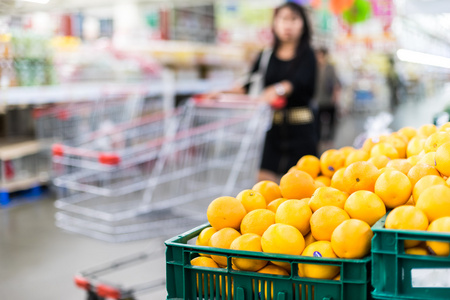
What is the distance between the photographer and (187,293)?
48.3 inches

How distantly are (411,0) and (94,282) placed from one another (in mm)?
6776

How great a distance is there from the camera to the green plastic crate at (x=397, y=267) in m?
1.03

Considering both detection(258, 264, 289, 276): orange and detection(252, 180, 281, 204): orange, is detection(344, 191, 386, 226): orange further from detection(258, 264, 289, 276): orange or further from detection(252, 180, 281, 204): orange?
detection(252, 180, 281, 204): orange

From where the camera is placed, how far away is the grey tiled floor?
10.7 ft

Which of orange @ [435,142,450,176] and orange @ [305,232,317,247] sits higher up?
orange @ [435,142,450,176]

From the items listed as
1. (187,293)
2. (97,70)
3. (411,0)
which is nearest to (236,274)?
(187,293)

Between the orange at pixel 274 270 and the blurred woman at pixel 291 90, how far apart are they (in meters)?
2.36

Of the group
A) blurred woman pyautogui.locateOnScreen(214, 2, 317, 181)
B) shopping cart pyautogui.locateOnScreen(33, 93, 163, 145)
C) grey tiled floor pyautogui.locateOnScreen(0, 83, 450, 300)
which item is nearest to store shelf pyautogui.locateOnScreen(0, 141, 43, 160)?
shopping cart pyautogui.locateOnScreen(33, 93, 163, 145)

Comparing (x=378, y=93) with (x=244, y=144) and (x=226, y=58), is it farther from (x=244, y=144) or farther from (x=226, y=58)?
(x=244, y=144)

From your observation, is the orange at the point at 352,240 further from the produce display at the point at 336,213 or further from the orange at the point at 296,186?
the orange at the point at 296,186

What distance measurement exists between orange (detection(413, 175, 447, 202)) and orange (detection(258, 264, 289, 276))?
0.37 metres

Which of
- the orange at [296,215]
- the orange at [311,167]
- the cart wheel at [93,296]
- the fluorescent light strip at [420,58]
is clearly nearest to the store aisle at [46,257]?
the cart wheel at [93,296]

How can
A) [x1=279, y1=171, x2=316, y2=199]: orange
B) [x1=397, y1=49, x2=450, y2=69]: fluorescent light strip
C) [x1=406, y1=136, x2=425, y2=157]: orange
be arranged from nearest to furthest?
[x1=279, y1=171, x2=316, y2=199]: orange → [x1=406, y1=136, x2=425, y2=157]: orange → [x1=397, y1=49, x2=450, y2=69]: fluorescent light strip

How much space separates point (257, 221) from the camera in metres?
1.33
